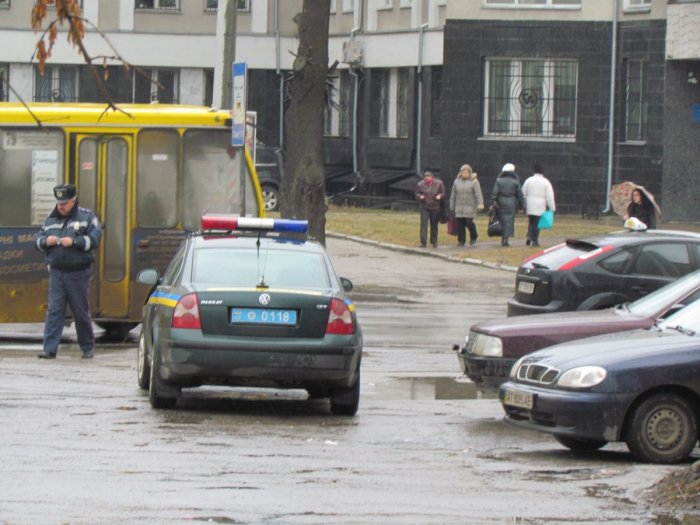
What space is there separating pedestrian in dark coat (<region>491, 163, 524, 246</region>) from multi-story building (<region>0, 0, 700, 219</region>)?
6.46 metres

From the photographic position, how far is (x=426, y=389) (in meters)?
15.0

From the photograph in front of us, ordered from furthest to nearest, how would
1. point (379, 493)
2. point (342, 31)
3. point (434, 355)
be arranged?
1. point (342, 31)
2. point (434, 355)
3. point (379, 493)

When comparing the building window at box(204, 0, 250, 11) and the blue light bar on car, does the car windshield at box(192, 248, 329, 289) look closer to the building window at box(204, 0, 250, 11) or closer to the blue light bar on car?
the blue light bar on car

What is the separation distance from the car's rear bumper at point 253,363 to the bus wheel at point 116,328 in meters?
7.00

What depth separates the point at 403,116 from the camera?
158ft

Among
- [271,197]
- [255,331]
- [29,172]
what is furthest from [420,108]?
[255,331]

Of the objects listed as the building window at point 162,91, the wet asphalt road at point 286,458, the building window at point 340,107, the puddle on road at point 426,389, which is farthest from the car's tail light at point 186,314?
the building window at point 162,91

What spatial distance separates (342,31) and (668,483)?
4334 cm

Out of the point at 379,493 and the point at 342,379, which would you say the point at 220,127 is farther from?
the point at 379,493

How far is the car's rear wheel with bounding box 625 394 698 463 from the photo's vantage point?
1083 centimetres

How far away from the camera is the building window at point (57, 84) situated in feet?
172

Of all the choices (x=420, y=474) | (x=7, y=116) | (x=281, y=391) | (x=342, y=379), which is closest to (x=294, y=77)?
(x=7, y=116)

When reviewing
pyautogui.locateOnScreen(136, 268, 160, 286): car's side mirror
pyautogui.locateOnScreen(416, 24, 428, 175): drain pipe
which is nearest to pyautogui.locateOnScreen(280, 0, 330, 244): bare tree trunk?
pyautogui.locateOnScreen(136, 268, 160, 286): car's side mirror

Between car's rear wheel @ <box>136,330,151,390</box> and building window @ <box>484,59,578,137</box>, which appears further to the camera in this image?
building window @ <box>484,59,578,137</box>
